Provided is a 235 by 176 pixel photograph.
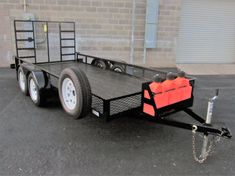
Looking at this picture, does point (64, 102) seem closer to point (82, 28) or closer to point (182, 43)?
point (82, 28)

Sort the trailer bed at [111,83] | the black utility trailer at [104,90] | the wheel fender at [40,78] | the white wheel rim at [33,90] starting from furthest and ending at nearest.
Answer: the white wheel rim at [33,90]
the wheel fender at [40,78]
the trailer bed at [111,83]
the black utility trailer at [104,90]

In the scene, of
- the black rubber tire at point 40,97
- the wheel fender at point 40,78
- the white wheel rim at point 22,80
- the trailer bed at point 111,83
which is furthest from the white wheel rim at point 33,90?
the trailer bed at point 111,83

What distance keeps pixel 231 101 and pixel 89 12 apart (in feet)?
17.2

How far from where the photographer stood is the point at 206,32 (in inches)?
376

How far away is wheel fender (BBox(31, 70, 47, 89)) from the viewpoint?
424 cm

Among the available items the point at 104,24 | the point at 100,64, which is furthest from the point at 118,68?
the point at 104,24

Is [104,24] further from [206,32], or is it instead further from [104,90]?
[104,90]

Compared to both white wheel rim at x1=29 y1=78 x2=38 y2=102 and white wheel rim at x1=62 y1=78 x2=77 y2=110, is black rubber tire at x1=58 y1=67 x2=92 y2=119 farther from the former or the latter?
white wheel rim at x1=29 y1=78 x2=38 y2=102

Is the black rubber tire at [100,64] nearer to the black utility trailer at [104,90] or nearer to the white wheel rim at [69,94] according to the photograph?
the black utility trailer at [104,90]

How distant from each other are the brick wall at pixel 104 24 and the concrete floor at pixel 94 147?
4255 millimetres

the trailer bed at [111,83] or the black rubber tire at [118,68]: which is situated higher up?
the black rubber tire at [118,68]

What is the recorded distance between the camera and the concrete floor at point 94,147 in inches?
106

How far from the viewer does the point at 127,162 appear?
283 cm

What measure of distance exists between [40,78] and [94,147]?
1.84 meters
